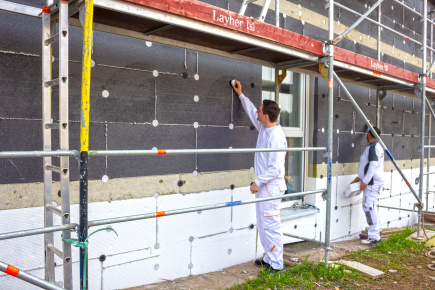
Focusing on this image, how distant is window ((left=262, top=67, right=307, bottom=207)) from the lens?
5645 millimetres

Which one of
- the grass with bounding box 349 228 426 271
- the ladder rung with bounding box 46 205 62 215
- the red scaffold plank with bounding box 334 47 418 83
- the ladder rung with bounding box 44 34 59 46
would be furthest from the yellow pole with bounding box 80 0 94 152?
the grass with bounding box 349 228 426 271

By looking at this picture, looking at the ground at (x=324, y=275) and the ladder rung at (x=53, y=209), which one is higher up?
the ladder rung at (x=53, y=209)

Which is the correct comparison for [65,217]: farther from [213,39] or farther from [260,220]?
[260,220]

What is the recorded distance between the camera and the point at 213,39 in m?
3.68

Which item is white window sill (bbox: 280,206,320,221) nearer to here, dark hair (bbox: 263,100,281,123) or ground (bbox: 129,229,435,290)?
ground (bbox: 129,229,435,290)

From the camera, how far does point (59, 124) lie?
2.50m

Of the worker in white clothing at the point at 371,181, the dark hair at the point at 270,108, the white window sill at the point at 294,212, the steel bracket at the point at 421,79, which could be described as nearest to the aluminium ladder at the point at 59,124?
the dark hair at the point at 270,108

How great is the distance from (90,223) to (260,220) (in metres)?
2.44

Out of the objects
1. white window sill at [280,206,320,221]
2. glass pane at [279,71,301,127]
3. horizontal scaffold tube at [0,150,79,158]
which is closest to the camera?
horizontal scaffold tube at [0,150,79,158]

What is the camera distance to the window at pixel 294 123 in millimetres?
5645

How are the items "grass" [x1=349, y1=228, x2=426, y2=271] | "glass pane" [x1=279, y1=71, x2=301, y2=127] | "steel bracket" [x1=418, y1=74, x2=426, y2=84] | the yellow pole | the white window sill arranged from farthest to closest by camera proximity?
"steel bracket" [x1=418, y1=74, x2=426, y2=84] < "glass pane" [x1=279, y1=71, x2=301, y2=127] < the white window sill < "grass" [x1=349, y1=228, x2=426, y2=271] < the yellow pole

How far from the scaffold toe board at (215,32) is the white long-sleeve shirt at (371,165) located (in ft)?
5.13

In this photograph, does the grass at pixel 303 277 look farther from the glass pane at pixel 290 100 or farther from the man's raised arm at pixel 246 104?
the glass pane at pixel 290 100

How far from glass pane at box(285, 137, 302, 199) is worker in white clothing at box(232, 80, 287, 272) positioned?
54.7 inches
